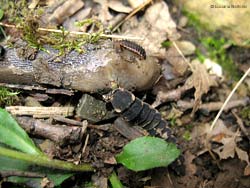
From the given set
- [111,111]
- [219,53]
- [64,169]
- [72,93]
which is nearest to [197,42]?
[219,53]

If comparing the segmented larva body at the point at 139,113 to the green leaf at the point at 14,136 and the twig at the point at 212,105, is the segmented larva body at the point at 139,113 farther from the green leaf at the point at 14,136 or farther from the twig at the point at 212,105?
the green leaf at the point at 14,136

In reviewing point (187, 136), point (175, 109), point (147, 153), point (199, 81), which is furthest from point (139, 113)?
point (199, 81)

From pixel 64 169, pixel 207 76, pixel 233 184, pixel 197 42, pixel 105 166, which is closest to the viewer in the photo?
pixel 64 169

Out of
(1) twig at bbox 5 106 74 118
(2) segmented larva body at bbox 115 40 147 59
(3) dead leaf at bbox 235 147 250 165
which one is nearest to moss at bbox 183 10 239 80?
(3) dead leaf at bbox 235 147 250 165

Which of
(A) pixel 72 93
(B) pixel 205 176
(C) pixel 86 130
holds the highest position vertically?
(A) pixel 72 93

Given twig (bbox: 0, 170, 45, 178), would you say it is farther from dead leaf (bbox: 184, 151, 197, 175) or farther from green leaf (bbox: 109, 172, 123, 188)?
dead leaf (bbox: 184, 151, 197, 175)

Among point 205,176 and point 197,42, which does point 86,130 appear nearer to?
point 205,176

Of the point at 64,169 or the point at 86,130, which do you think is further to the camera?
the point at 86,130
